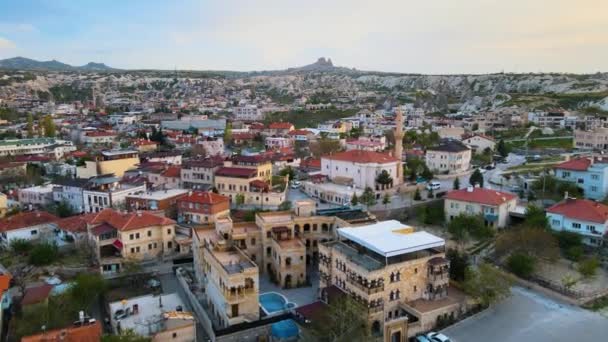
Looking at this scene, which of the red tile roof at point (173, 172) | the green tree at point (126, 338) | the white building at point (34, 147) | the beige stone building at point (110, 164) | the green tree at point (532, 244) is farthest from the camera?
the white building at point (34, 147)

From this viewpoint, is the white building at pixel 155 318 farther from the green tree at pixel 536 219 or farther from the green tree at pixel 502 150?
the green tree at pixel 502 150

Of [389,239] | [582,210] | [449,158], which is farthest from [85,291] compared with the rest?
[449,158]

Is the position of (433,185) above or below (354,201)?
above

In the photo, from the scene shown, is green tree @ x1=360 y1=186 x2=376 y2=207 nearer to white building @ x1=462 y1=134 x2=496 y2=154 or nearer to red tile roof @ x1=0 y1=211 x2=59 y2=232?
red tile roof @ x1=0 y1=211 x2=59 y2=232

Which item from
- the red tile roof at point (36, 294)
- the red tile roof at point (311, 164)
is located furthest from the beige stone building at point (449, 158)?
the red tile roof at point (36, 294)

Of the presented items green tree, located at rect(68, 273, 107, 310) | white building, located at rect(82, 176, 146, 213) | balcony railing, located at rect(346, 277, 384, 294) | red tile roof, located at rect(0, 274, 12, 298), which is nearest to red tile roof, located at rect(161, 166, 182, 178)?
white building, located at rect(82, 176, 146, 213)

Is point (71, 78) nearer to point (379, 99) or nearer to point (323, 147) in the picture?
point (379, 99)

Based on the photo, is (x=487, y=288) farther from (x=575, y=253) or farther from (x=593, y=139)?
(x=593, y=139)
